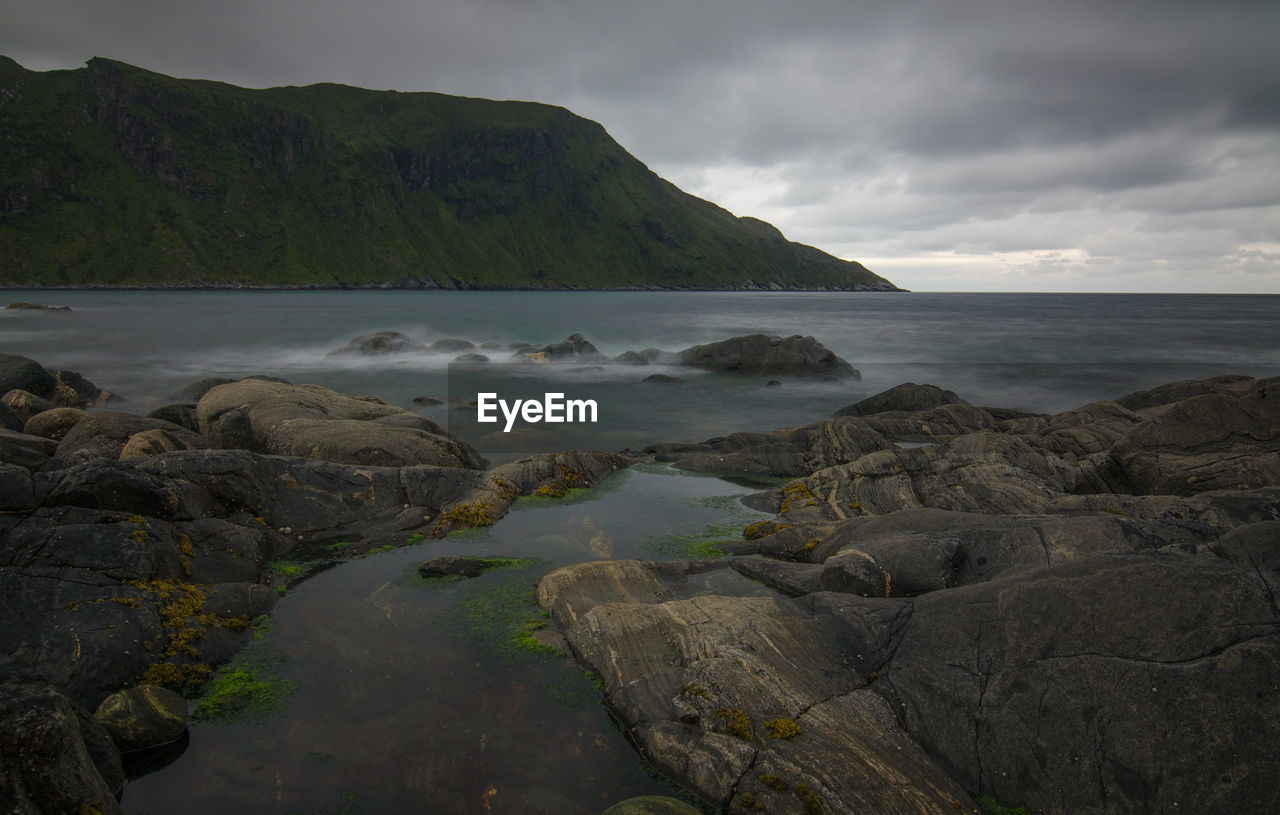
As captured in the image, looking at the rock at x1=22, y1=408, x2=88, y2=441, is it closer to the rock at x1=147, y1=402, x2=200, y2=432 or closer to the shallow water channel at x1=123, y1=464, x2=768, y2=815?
the rock at x1=147, y1=402, x2=200, y2=432

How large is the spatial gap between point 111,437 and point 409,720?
14.8 m

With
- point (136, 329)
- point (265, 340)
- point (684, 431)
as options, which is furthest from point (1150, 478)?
point (136, 329)

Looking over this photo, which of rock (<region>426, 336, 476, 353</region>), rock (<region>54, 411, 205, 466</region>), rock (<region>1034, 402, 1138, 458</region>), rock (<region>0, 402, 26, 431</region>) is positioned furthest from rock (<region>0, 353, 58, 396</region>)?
rock (<region>1034, 402, 1138, 458</region>)

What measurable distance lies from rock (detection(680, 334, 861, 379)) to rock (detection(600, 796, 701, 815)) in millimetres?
44587

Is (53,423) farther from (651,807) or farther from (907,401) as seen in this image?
(907,401)

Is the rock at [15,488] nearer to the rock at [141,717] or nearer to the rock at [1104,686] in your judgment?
the rock at [141,717]

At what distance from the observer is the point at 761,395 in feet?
137

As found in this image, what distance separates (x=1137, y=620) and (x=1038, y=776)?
2.21 metres

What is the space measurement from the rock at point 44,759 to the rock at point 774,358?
4662 cm

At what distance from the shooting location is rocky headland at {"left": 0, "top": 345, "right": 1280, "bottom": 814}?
6.91 m

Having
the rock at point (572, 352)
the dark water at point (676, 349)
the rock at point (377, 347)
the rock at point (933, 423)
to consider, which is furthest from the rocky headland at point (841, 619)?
the rock at point (377, 347)

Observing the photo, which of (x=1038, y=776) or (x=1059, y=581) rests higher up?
(x=1059, y=581)

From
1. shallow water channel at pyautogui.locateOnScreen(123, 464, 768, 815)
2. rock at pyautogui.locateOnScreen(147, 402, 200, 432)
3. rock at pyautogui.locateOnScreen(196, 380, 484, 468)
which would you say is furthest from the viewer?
rock at pyautogui.locateOnScreen(147, 402, 200, 432)

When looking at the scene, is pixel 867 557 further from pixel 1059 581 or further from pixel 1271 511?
pixel 1271 511
